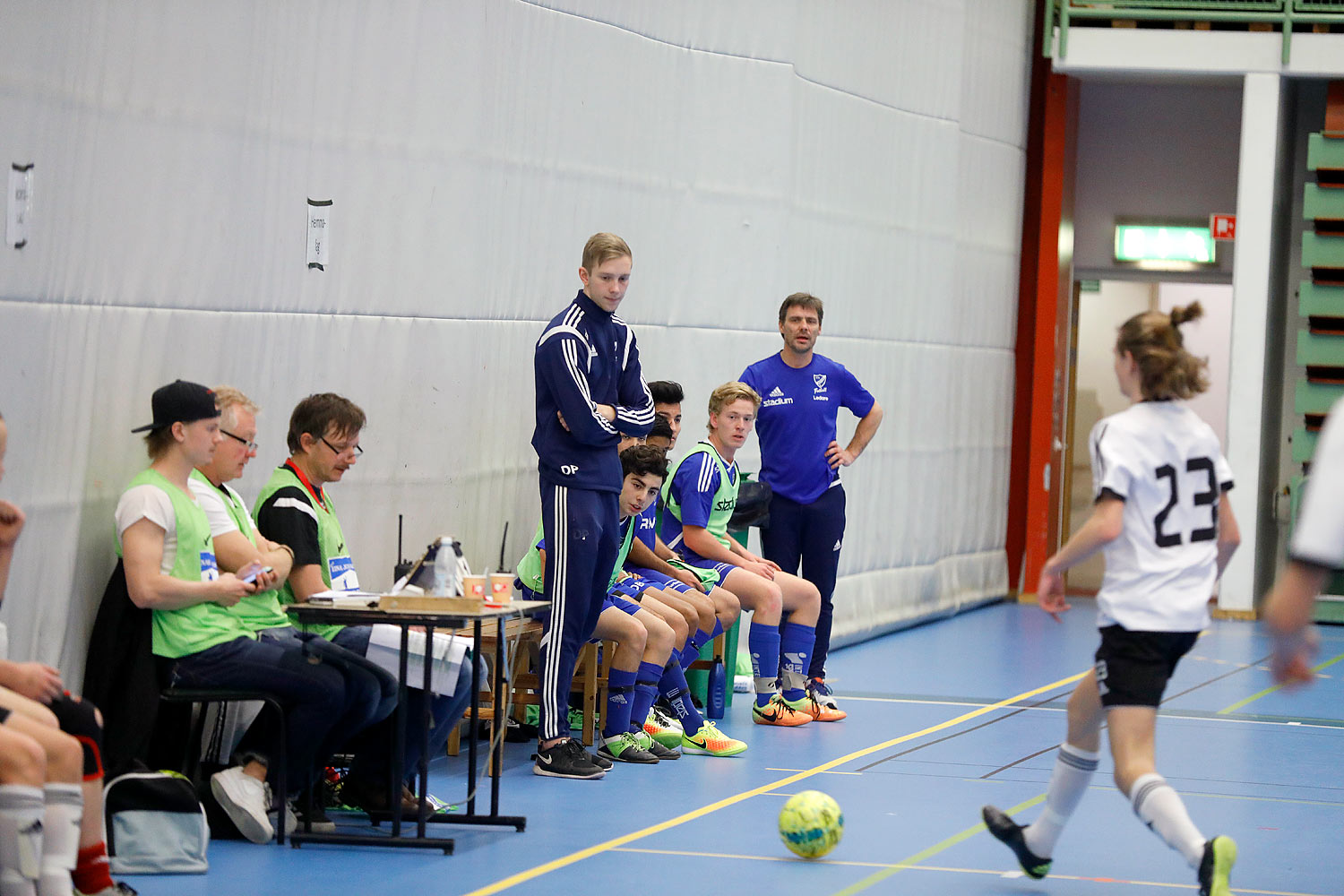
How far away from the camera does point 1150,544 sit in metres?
4.48

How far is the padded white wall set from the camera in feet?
16.8

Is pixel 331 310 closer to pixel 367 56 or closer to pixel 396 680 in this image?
pixel 367 56

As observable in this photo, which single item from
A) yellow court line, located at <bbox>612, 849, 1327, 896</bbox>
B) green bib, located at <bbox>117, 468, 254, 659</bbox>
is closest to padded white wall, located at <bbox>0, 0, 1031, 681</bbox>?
green bib, located at <bbox>117, 468, 254, 659</bbox>

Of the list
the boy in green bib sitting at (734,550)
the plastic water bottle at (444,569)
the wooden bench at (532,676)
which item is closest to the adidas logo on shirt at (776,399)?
the boy in green bib sitting at (734,550)

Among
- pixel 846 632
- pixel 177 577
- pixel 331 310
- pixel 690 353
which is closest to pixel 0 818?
pixel 177 577

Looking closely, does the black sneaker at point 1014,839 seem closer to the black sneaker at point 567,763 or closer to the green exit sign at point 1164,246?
the black sneaker at point 567,763

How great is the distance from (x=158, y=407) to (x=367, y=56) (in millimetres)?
2108

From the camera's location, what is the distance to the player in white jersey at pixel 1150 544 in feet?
14.5

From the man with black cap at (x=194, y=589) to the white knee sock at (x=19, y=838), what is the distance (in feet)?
3.30

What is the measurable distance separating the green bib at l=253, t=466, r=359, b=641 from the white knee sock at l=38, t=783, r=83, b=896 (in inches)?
55.9

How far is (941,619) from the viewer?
1255cm

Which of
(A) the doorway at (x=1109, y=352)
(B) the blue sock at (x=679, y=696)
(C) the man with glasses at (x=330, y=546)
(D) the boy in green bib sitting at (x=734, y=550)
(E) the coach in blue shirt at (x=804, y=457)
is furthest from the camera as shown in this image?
(A) the doorway at (x=1109, y=352)

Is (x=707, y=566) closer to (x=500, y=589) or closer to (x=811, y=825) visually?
(x=500, y=589)

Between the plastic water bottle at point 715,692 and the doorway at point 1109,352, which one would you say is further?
the doorway at point 1109,352
